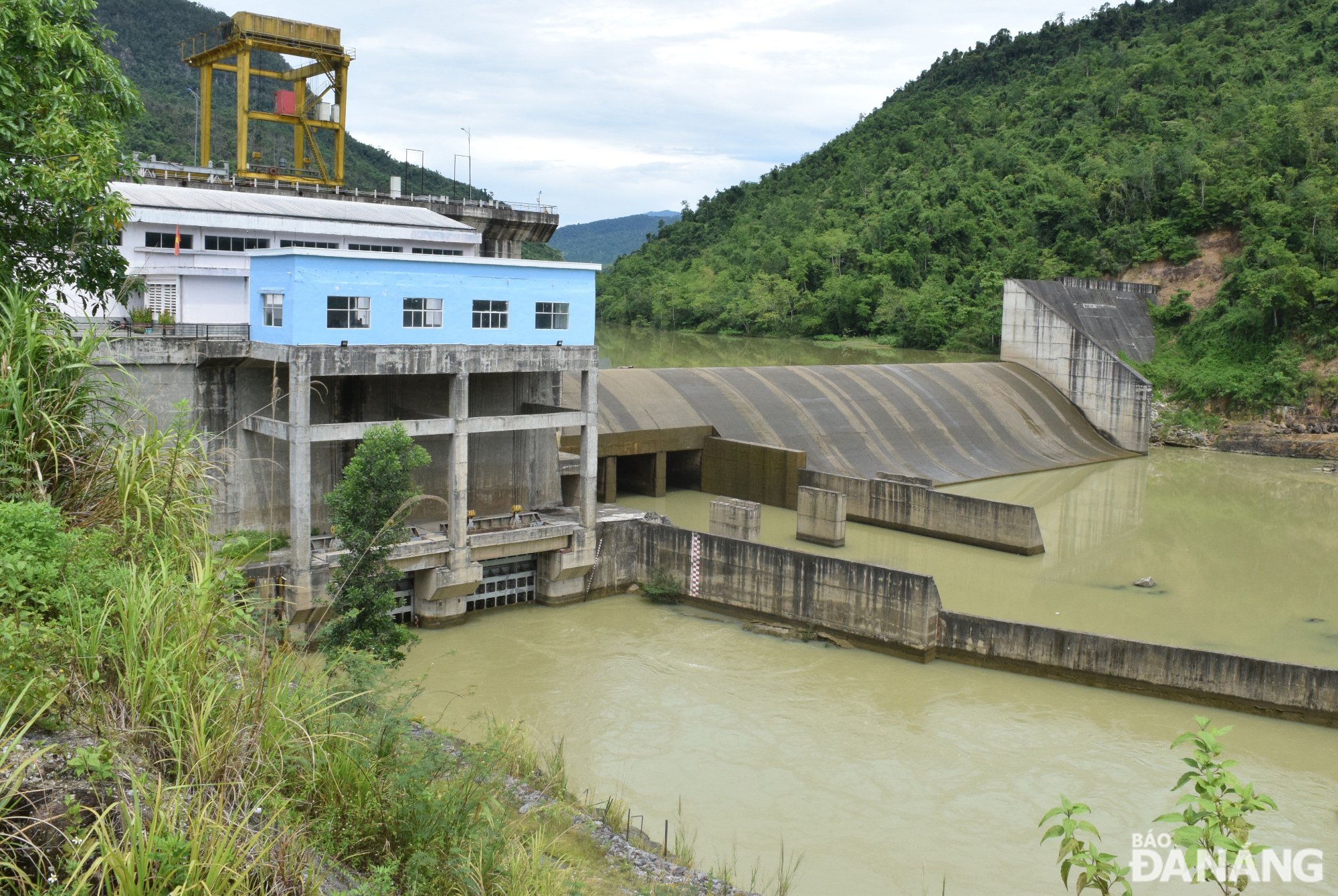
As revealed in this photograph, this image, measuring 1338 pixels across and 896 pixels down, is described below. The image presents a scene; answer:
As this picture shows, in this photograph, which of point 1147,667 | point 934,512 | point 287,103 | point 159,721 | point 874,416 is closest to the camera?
point 159,721

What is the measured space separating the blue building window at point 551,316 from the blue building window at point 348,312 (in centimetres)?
334

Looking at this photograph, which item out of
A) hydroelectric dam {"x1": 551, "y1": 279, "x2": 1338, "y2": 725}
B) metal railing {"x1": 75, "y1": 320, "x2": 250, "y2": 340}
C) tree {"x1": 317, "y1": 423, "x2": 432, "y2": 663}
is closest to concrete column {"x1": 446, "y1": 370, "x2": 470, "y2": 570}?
tree {"x1": 317, "y1": 423, "x2": 432, "y2": 663}

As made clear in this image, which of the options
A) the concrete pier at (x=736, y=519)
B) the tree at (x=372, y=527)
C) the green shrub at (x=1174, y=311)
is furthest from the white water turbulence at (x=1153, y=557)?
the green shrub at (x=1174, y=311)

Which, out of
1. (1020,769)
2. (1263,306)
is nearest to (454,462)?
(1020,769)

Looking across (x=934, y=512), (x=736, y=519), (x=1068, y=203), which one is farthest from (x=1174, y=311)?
(x=736, y=519)

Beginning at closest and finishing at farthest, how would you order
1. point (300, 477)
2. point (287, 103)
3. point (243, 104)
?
1. point (300, 477)
2. point (243, 104)
3. point (287, 103)

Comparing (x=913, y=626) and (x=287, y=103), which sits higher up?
(x=287, y=103)

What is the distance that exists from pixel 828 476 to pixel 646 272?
7143 cm

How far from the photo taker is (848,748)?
15.1 meters

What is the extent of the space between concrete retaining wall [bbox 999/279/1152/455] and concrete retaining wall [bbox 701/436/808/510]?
1773 centimetres

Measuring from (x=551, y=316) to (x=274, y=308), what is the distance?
16.8 ft

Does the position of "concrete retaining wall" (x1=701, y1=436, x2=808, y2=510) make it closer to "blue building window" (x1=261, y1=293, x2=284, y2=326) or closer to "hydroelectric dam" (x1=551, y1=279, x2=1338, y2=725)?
"hydroelectric dam" (x1=551, y1=279, x2=1338, y2=725)

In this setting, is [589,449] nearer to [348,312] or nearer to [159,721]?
[348,312]

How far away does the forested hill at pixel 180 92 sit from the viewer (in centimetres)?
6806
